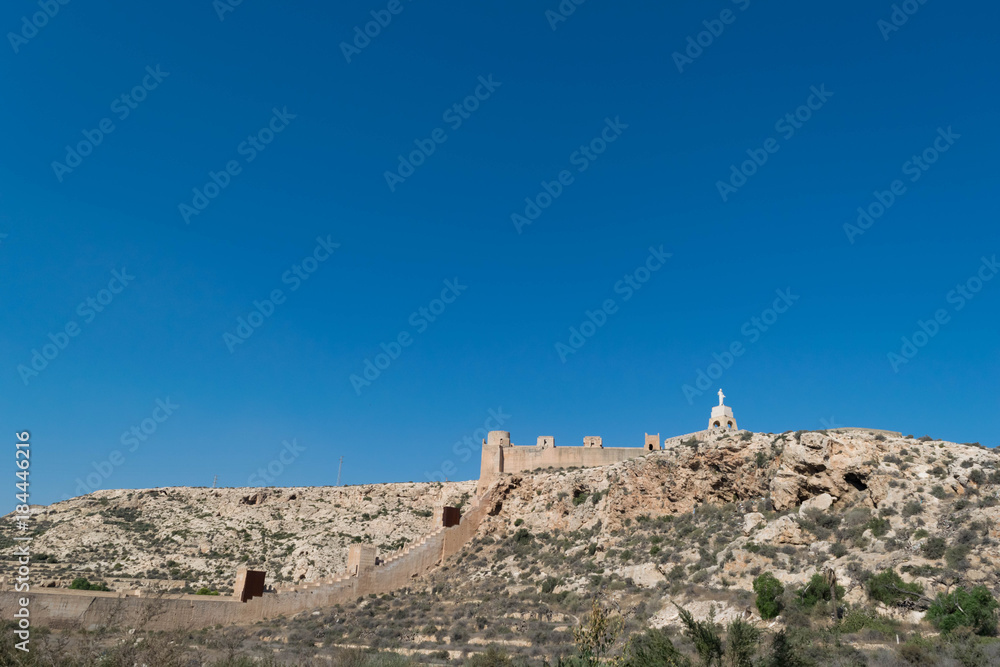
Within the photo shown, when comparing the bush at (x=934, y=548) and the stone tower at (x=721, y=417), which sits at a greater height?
the stone tower at (x=721, y=417)

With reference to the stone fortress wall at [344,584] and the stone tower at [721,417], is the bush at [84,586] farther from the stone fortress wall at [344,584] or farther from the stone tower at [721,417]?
the stone tower at [721,417]

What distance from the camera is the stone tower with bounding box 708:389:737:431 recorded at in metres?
43.4

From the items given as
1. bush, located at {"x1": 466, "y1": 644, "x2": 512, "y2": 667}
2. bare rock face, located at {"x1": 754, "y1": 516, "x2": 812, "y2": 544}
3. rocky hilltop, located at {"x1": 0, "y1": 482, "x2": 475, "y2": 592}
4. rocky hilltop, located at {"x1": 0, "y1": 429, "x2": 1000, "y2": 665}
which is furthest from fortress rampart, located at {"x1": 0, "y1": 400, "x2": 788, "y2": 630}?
bare rock face, located at {"x1": 754, "y1": 516, "x2": 812, "y2": 544}

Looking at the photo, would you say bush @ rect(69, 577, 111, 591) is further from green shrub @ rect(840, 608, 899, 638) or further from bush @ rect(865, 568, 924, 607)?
bush @ rect(865, 568, 924, 607)

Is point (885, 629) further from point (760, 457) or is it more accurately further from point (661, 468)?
point (661, 468)

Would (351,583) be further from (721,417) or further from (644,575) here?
(721,417)

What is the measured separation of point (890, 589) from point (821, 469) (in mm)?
10679

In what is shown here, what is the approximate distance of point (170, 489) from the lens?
66562 mm

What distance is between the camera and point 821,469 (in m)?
31.3

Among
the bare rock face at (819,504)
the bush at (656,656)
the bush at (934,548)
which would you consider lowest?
the bush at (656,656)

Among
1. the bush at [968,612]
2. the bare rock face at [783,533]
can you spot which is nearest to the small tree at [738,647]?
the bush at [968,612]

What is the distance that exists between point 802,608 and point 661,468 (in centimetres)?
1742

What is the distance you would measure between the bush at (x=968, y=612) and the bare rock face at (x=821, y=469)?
10040mm

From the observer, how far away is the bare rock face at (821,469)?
29.9 metres
